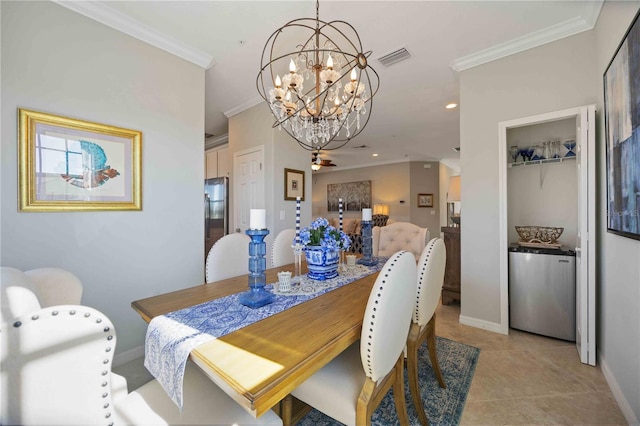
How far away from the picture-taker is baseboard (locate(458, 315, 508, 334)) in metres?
2.53

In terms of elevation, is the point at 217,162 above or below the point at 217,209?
above

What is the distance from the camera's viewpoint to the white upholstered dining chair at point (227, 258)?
181 centimetres

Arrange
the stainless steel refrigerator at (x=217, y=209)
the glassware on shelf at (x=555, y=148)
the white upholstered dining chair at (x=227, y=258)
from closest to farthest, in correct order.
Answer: the white upholstered dining chair at (x=227, y=258), the glassware on shelf at (x=555, y=148), the stainless steel refrigerator at (x=217, y=209)

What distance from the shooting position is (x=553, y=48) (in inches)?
90.0

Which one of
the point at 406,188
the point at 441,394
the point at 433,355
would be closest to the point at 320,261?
the point at 433,355

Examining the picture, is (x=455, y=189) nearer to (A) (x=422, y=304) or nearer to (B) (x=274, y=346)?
(A) (x=422, y=304)

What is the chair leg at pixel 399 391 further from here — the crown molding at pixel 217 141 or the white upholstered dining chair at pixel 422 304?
the crown molding at pixel 217 141

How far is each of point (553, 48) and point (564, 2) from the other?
0.43 m

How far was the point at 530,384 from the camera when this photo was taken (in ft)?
5.86

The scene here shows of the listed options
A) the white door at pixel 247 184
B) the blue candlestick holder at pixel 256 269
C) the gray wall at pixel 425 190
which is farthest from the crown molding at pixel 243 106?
the gray wall at pixel 425 190

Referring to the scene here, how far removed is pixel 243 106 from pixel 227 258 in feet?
8.67

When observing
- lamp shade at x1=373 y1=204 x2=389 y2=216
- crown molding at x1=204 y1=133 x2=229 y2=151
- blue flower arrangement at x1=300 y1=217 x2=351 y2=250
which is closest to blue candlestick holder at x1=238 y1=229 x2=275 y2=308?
blue flower arrangement at x1=300 y1=217 x2=351 y2=250

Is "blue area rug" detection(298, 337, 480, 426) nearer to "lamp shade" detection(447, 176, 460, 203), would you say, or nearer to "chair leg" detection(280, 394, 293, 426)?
"chair leg" detection(280, 394, 293, 426)

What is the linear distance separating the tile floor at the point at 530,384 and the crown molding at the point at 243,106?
315 cm
